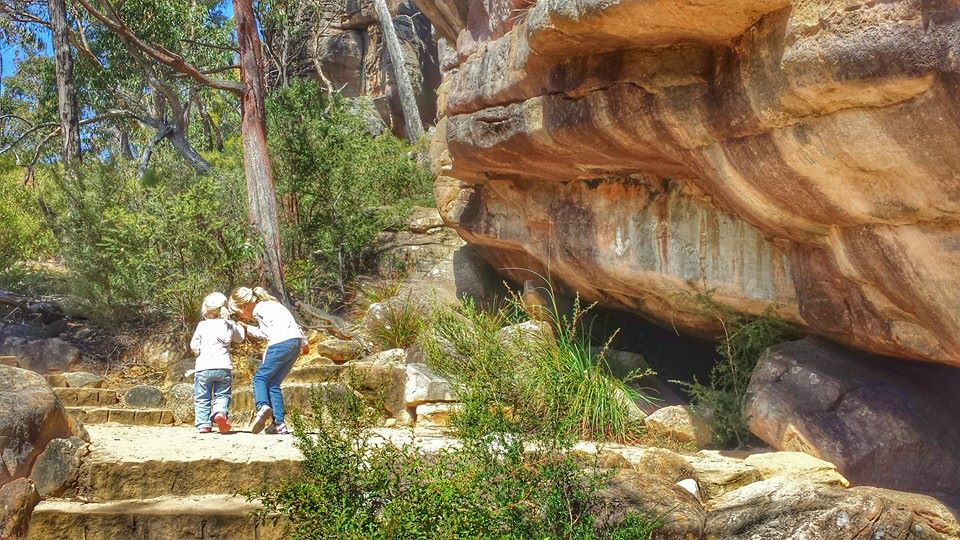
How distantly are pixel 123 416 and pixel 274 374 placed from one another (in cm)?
197

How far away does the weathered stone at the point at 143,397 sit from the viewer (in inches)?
376

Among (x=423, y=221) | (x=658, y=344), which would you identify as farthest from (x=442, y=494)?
(x=423, y=221)

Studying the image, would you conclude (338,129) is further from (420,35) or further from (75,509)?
(420,35)

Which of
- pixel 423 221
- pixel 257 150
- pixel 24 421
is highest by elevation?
pixel 257 150

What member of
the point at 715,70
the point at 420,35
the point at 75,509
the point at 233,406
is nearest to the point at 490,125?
the point at 715,70

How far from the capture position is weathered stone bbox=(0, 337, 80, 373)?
1264 cm

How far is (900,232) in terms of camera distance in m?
6.38

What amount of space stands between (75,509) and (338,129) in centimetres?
905

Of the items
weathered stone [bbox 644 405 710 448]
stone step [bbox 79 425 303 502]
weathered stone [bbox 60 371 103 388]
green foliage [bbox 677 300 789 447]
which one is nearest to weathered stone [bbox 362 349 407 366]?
weathered stone [bbox 644 405 710 448]

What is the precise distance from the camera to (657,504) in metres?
5.46

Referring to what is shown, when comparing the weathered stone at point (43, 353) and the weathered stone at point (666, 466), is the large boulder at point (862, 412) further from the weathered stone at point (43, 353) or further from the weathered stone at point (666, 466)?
the weathered stone at point (43, 353)

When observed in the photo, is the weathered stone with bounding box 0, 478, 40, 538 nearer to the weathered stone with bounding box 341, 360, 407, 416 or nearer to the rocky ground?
the rocky ground

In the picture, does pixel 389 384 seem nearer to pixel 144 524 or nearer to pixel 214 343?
pixel 214 343

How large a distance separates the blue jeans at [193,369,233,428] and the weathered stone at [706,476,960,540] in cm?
383
